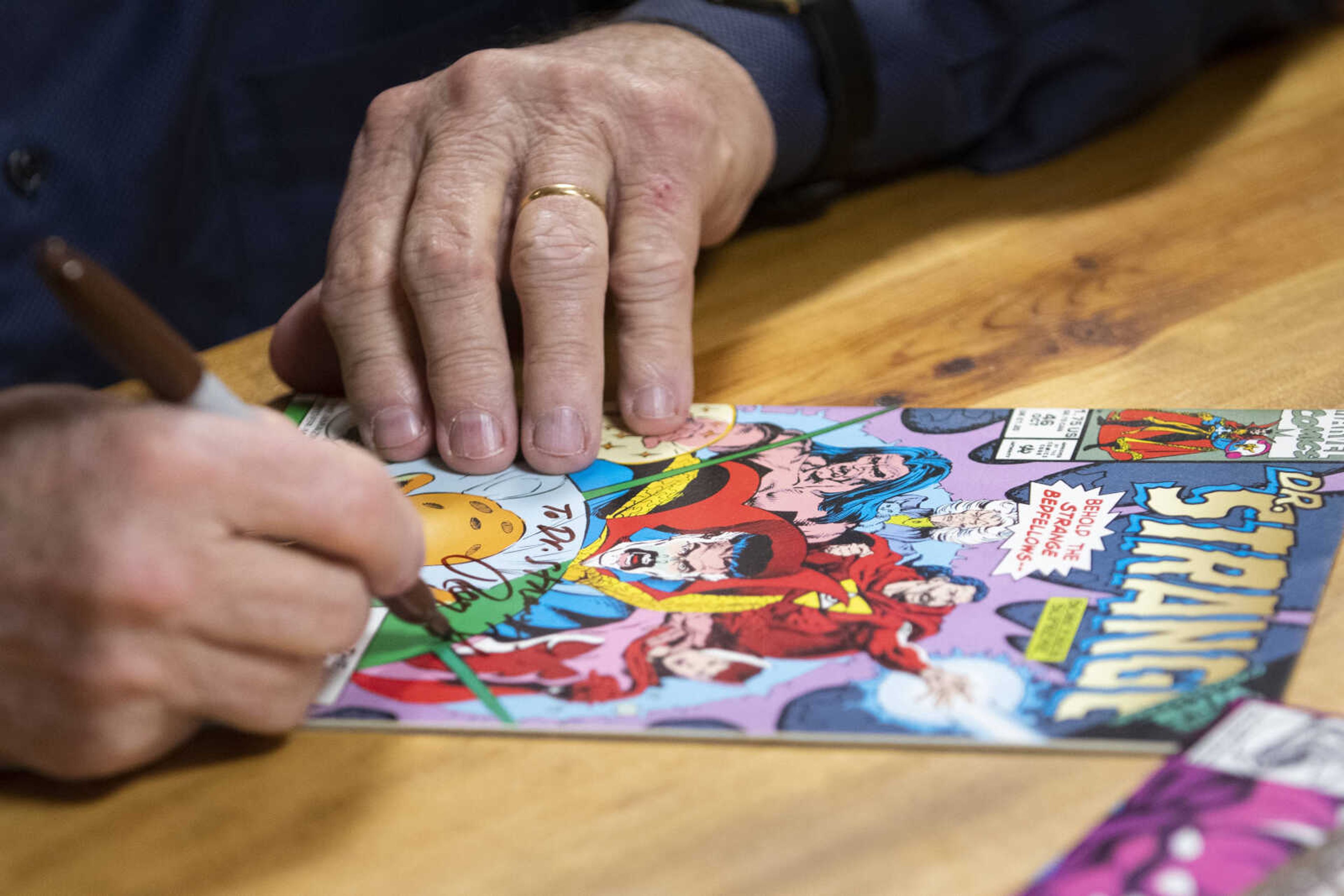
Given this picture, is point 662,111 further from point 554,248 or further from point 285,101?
point 285,101

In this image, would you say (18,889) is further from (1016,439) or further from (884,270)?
(884,270)

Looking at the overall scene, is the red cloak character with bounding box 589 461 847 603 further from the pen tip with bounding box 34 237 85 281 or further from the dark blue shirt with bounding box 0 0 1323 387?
the dark blue shirt with bounding box 0 0 1323 387

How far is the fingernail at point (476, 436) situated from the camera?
66 centimetres

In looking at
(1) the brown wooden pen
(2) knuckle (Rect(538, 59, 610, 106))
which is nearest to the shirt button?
(2) knuckle (Rect(538, 59, 610, 106))

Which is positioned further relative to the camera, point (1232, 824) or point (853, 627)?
point (853, 627)

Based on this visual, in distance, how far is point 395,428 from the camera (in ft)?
2.22

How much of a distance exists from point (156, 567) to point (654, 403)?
323mm

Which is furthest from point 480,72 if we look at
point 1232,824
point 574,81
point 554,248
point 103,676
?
point 1232,824

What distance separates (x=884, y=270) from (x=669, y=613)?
424 millimetres

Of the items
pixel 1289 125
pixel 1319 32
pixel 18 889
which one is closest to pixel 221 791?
pixel 18 889

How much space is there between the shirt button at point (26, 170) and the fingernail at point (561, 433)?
17.9 inches

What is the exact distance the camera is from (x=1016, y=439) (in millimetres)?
619

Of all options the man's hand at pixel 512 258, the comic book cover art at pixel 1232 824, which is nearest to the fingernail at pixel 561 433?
the man's hand at pixel 512 258

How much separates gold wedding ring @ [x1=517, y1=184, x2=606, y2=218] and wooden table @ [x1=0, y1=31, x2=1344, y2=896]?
0.14 m
